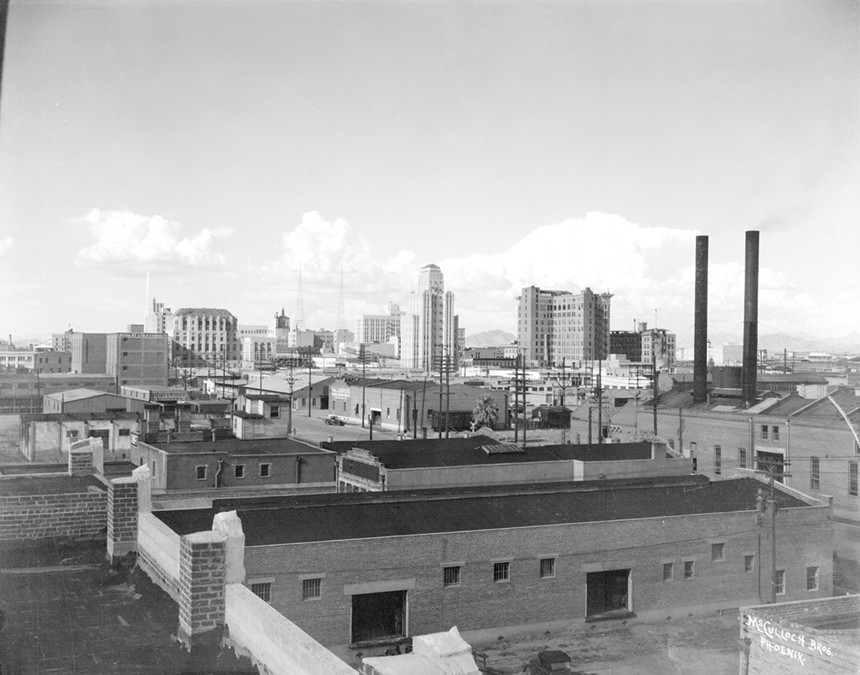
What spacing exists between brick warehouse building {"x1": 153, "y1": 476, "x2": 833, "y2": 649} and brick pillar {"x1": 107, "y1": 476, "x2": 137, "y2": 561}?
602 cm

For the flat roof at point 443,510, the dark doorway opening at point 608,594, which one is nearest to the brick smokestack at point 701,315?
the flat roof at point 443,510

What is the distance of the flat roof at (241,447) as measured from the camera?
38.0 meters

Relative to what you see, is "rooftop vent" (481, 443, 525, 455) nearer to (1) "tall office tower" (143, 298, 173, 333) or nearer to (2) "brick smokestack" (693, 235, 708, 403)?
(2) "brick smokestack" (693, 235, 708, 403)

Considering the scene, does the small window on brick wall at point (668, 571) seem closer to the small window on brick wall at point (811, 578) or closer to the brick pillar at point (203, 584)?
the small window on brick wall at point (811, 578)

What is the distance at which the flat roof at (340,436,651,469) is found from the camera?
119 feet

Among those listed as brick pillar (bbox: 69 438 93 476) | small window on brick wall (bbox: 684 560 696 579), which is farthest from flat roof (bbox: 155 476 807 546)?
brick pillar (bbox: 69 438 93 476)

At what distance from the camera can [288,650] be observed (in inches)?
317

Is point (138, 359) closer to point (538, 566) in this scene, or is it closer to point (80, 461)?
point (80, 461)

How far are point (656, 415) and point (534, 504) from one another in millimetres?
34484

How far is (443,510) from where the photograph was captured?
25.2 meters

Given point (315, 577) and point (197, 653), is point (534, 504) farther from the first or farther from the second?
point (197, 653)

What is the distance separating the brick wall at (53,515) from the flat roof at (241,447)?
20.3 m

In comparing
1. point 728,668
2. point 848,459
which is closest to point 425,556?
point 728,668

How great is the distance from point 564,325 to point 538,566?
17216 cm
